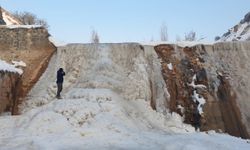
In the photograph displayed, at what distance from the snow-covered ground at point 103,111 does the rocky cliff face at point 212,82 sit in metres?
0.64

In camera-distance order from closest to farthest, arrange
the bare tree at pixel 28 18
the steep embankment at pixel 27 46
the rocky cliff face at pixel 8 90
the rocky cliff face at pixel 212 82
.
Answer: the rocky cliff face at pixel 8 90 → the rocky cliff face at pixel 212 82 → the steep embankment at pixel 27 46 → the bare tree at pixel 28 18

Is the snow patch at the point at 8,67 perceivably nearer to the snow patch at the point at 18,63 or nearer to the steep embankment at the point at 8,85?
the steep embankment at the point at 8,85

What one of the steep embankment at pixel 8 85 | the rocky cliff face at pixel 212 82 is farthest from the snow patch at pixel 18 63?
the rocky cliff face at pixel 212 82

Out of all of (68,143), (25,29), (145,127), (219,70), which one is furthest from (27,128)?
(219,70)

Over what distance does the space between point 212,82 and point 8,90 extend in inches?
350

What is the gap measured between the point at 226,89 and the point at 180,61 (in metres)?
2.48

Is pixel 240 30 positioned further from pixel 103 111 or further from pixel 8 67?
pixel 103 111

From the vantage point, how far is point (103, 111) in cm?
1485

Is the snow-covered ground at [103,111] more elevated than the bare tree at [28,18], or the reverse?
the bare tree at [28,18]

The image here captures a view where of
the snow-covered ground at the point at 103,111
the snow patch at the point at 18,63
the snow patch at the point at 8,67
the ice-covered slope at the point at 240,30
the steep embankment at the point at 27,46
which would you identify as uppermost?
the ice-covered slope at the point at 240,30

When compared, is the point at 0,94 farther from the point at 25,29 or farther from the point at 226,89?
the point at 226,89

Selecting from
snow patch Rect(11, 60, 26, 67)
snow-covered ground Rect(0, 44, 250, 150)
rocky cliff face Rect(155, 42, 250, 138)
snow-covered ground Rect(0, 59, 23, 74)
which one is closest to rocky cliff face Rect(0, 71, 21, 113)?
snow-covered ground Rect(0, 59, 23, 74)

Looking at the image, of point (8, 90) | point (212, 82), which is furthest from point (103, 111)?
point (212, 82)

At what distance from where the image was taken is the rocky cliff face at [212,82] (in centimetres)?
1777
